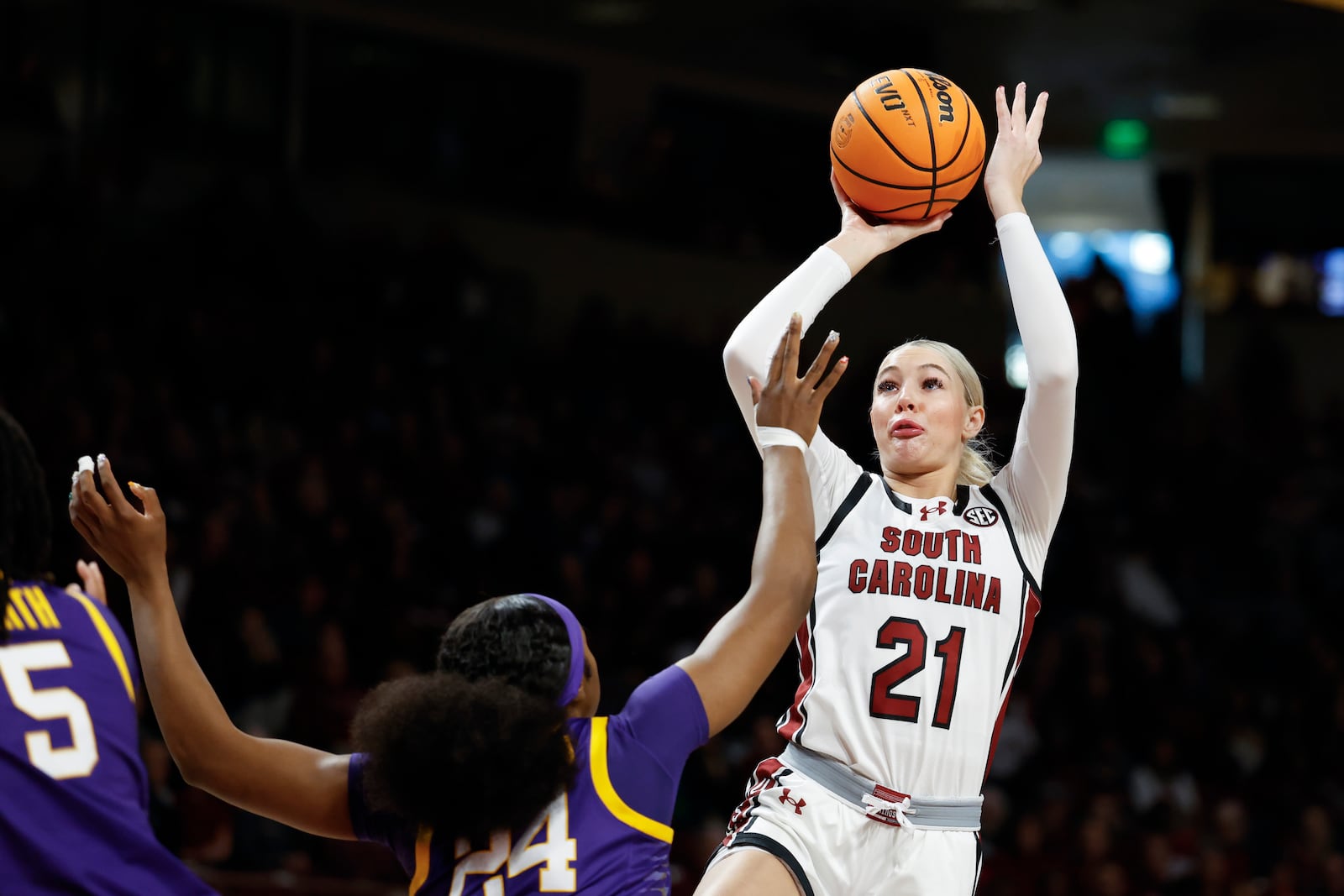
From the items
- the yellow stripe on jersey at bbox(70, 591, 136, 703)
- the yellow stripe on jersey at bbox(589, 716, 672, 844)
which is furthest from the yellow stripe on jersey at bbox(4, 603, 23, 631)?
the yellow stripe on jersey at bbox(589, 716, 672, 844)

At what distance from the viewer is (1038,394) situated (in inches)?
146

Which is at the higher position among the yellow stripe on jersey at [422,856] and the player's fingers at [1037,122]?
the player's fingers at [1037,122]

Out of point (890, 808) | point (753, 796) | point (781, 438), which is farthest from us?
point (753, 796)

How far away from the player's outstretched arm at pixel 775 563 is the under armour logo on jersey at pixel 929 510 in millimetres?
960

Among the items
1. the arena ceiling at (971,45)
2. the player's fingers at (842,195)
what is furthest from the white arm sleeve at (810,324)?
the arena ceiling at (971,45)

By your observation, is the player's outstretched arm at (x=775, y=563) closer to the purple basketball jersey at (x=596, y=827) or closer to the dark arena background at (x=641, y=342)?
the purple basketball jersey at (x=596, y=827)

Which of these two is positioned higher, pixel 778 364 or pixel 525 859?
pixel 778 364

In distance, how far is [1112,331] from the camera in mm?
16203

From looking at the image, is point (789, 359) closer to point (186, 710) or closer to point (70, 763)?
point (186, 710)

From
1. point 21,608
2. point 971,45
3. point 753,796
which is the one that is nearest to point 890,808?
point 753,796

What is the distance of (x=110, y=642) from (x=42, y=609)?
132 mm

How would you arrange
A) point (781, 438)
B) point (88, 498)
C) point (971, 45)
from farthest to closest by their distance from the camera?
point (971, 45)
point (781, 438)
point (88, 498)

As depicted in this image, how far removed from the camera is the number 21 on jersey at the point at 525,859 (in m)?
2.56

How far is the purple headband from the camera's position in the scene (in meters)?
2.76
